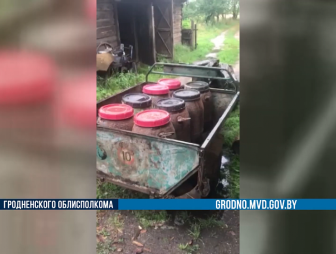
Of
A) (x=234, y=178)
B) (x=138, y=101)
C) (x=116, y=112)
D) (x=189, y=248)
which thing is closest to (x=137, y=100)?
(x=138, y=101)

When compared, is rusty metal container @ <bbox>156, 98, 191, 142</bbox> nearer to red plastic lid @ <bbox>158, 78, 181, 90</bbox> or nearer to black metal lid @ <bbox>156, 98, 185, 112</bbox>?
black metal lid @ <bbox>156, 98, 185, 112</bbox>

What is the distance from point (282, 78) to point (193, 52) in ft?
1.27

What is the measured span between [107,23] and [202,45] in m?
0.37

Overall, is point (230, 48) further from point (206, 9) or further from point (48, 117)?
point (48, 117)

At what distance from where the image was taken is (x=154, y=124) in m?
1.12

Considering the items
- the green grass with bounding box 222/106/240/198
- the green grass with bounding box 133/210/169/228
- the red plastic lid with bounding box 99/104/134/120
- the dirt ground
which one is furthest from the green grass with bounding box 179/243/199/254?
the red plastic lid with bounding box 99/104/134/120

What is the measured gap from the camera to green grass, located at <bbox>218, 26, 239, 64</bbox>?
0.98m

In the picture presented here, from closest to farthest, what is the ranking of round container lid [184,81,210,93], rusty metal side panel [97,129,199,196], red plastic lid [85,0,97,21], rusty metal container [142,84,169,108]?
1. red plastic lid [85,0,97,21]
2. rusty metal side panel [97,129,199,196]
3. rusty metal container [142,84,169,108]
4. round container lid [184,81,210,93]

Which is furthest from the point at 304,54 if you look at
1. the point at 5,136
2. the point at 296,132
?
the point at 5,136

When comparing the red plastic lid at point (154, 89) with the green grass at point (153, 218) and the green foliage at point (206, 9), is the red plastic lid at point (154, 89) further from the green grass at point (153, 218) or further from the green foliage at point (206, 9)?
the green grass at point (153, 218)

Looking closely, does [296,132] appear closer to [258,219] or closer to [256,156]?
[256,156]

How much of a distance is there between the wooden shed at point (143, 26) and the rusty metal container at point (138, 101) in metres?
0.14

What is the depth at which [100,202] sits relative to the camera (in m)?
1.02

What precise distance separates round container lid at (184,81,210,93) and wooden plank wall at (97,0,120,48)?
455 mm
